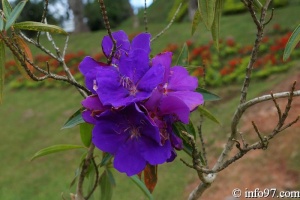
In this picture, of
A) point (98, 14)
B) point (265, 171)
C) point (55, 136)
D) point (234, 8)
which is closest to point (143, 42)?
point (265, 171)

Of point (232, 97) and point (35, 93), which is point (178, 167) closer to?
point (232, 97)

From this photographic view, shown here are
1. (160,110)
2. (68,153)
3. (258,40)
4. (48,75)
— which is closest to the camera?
(160,110)

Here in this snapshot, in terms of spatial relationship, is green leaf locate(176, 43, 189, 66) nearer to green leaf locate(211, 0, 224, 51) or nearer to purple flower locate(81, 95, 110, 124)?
green leaf locate(211, 0, 224, 51)

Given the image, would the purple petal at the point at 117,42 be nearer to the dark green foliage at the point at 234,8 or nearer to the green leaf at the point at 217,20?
the green leaf at the point at 217,20

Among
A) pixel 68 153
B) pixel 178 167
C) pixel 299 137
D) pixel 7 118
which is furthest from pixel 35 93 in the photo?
pixel 299 137

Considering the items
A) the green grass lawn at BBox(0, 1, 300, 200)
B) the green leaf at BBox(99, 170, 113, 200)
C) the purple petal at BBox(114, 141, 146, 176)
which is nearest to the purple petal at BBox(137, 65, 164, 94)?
the purple petal at BBox(114, 141, 146, 176)

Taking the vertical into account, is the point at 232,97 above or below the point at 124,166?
below
